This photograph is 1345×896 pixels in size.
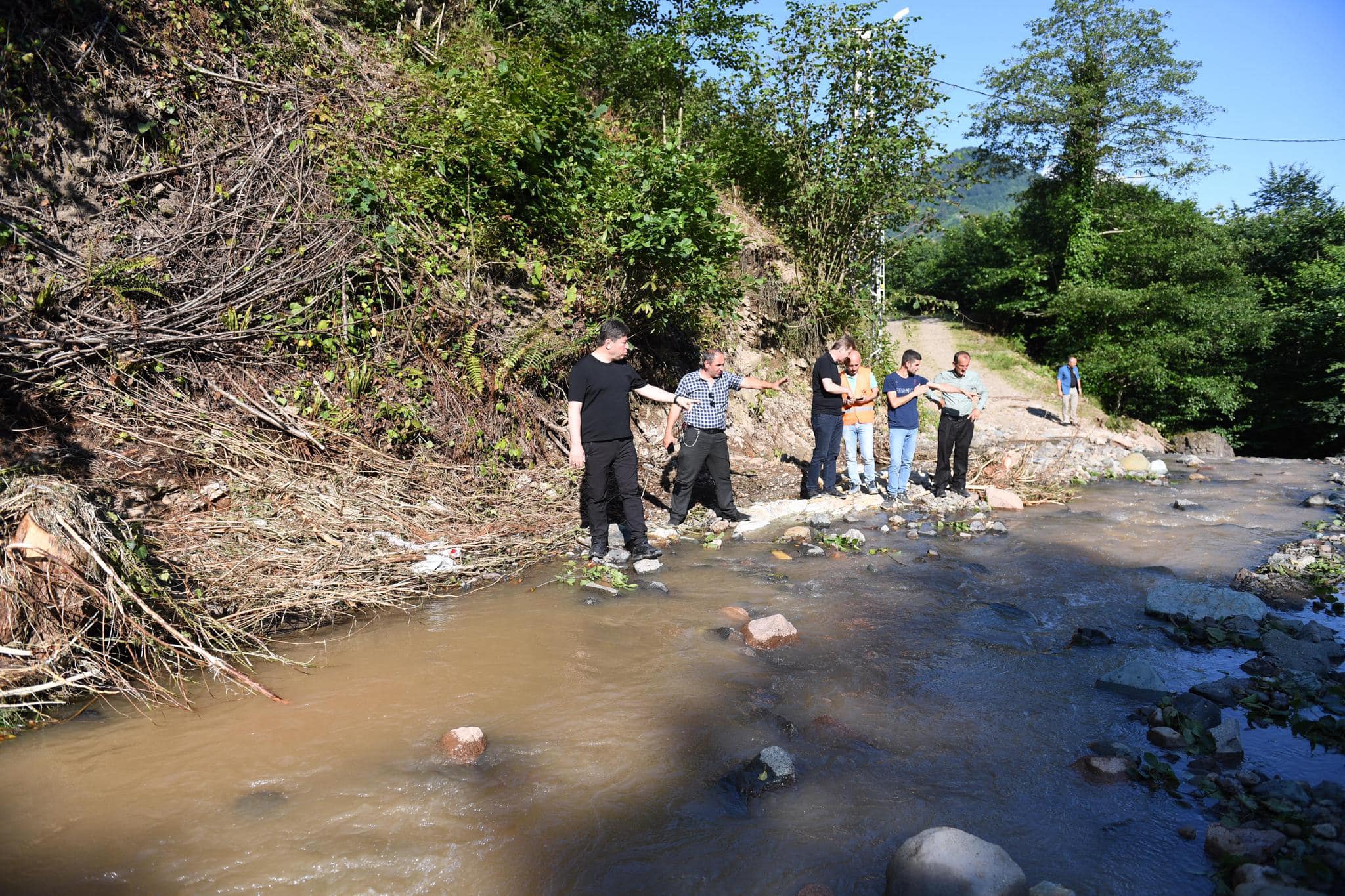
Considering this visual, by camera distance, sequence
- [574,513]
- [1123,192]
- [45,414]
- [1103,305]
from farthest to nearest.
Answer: [1123,192] < [1103,305] < [574,513] < [45,414]

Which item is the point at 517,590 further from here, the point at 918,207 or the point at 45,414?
the point at 918,207

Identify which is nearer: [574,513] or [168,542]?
[168,542]

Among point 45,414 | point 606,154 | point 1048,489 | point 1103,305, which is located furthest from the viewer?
point 1103,305

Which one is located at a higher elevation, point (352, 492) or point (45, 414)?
point (45, 414)

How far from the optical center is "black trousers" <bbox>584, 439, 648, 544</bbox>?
6742mm

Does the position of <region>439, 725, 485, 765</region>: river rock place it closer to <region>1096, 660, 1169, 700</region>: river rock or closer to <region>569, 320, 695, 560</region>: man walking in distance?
<region>569, 320, 695, 560</region>: man walking in distance

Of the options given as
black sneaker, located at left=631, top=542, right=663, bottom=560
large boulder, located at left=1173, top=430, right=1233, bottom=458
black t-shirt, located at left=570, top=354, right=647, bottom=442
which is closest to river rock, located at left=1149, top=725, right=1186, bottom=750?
black sneaker, located at left=631, top=542, right=663, bottom=560

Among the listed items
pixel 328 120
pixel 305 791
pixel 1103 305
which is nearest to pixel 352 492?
pixel 305 791

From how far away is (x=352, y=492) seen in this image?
6.93 metres

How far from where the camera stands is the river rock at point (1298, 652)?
470 cm

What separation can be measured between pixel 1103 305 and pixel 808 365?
45.0 feet

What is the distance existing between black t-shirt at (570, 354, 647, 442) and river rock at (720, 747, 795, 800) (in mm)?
3699

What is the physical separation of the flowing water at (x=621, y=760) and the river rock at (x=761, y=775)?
6cm

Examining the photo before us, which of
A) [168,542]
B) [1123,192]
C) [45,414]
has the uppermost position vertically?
[1123,192]
